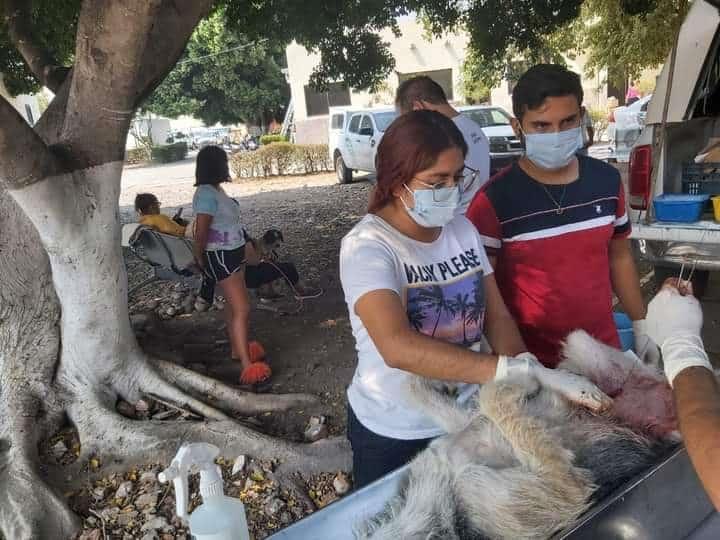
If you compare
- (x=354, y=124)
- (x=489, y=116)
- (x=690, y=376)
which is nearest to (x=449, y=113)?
(x=690, y=376)

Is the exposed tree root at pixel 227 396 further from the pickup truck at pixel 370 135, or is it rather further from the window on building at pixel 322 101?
the window on building at pixel 322 101

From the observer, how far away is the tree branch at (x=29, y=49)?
435cm

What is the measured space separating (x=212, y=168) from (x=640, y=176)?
3.03 meters

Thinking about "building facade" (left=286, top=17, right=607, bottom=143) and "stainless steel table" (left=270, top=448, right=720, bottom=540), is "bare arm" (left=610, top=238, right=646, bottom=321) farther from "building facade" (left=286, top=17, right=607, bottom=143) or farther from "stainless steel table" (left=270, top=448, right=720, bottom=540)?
"building facade" (left=286, top=17, right=607, bottom=143)

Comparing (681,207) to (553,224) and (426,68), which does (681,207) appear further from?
(426,68)

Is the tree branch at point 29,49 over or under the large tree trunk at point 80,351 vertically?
over

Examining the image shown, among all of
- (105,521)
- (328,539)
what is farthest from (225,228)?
(328,539)

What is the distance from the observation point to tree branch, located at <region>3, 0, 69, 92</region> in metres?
4.35

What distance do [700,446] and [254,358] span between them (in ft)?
12.1

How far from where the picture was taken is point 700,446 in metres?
1.10

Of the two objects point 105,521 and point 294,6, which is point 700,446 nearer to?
point 105,521

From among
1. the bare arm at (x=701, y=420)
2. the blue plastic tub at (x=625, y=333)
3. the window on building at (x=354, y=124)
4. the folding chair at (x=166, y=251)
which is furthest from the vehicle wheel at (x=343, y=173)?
the bare arm at (x=701, y=420)

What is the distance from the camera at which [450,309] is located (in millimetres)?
1594

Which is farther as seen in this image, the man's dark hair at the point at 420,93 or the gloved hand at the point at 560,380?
the man's dark hair at the point at 420,93
